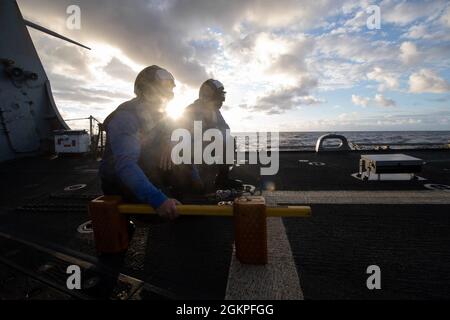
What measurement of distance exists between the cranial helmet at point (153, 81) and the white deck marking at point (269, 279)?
5.92 feet

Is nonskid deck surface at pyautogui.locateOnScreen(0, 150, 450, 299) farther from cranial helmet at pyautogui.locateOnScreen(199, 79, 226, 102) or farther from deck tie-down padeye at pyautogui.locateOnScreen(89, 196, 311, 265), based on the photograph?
cranial helmet at pyautogui.locateOnScreen(199, 79, 226, 102)

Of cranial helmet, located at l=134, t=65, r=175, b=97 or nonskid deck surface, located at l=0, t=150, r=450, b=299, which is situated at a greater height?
cranial helmet, located at l=134, t=65, r=175, b=97

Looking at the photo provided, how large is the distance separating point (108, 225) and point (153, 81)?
4.78ft

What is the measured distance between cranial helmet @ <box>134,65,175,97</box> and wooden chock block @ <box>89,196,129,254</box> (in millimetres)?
1107

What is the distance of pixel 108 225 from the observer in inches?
94.0

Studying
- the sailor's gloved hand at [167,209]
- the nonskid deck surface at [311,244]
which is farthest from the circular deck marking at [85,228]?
the sailor's gloved hand at [167,209]

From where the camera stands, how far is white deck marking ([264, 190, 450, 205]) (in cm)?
388

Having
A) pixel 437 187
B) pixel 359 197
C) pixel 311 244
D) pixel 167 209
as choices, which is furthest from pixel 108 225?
pixel 437 187


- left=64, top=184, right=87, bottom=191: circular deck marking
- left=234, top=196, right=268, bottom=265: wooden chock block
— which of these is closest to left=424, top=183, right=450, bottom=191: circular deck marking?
left=234, top=196, right=268, bottom=265: wooden chock block

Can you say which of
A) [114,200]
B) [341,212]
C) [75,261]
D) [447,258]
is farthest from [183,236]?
[447,258]

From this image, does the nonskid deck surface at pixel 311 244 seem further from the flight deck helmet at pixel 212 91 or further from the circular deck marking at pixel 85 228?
the flight deck helmet at pixel 212 91

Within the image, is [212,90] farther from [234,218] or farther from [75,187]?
[75,187]

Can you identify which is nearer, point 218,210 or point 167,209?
point 167,209

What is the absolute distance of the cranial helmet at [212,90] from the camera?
408 cm
